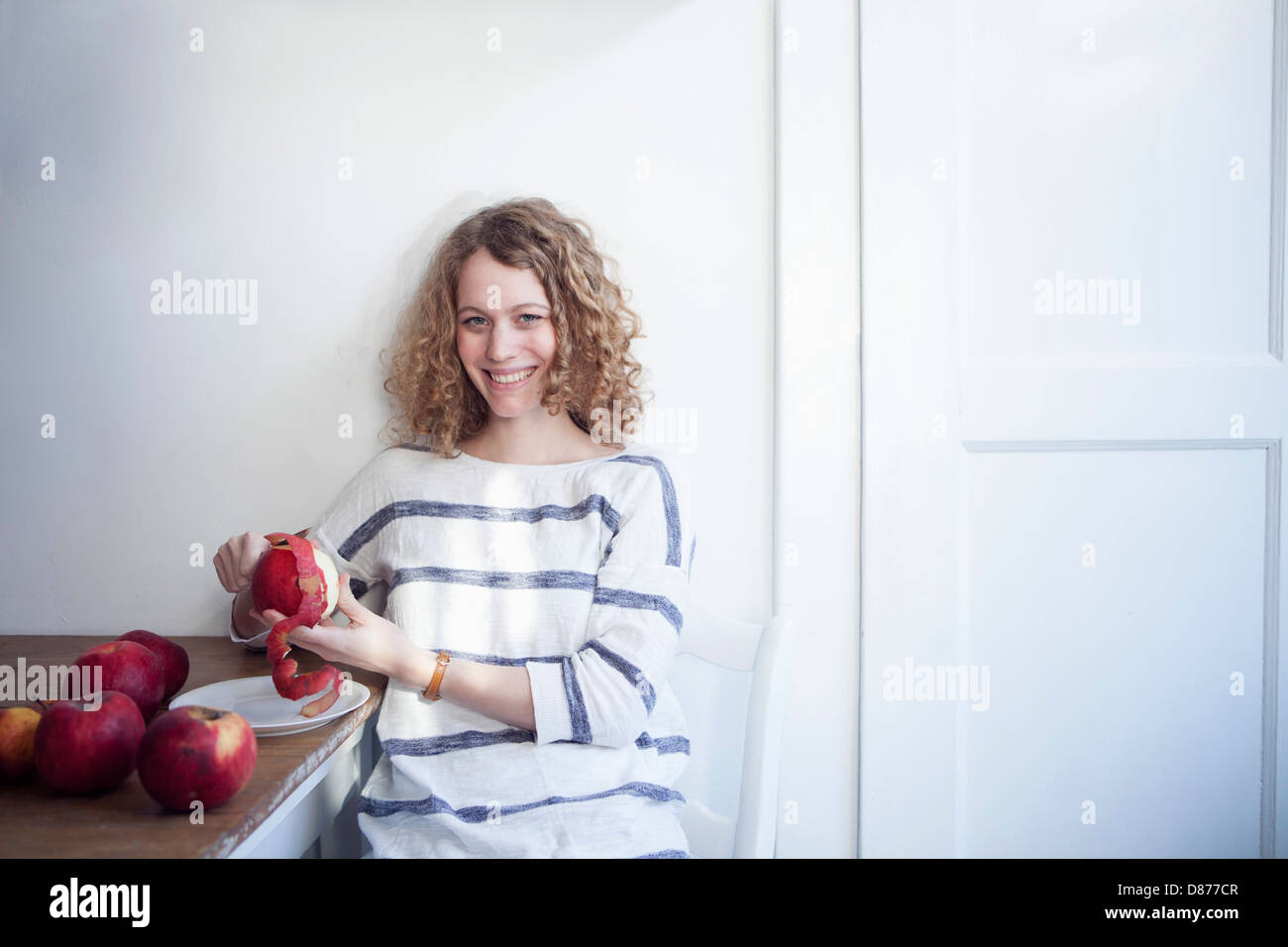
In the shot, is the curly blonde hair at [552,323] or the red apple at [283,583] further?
the curly blonde hair at [552,323]

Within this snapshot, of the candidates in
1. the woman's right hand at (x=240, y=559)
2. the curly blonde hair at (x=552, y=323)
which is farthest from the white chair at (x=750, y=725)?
the woman's right hand at (x=240, y=559)

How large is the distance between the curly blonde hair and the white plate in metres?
0.39

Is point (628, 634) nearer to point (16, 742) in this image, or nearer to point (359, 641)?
point (359, 641)

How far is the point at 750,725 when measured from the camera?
1124mm

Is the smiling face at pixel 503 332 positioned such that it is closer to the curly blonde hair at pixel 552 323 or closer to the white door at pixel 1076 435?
the curly blonde hair at pixel 552 323

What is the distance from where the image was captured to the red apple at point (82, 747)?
28.0 inches

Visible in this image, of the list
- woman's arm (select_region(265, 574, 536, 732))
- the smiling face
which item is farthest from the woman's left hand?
the smiling face

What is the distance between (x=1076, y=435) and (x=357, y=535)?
116 centimetres

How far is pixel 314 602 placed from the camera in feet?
3.07

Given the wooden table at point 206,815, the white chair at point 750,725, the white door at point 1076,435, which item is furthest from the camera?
the white door at point 1076,435

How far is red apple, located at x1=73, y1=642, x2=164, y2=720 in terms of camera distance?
874mm

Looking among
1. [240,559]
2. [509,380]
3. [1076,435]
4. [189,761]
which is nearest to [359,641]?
[240,559]
